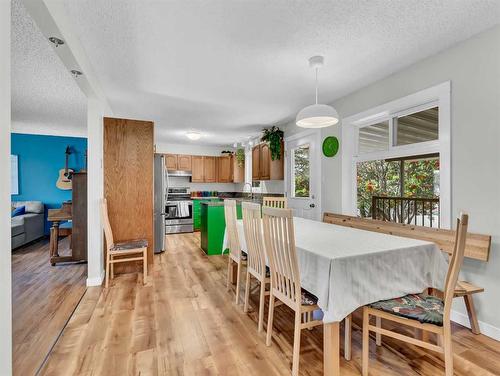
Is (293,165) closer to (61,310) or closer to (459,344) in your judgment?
(459,344)

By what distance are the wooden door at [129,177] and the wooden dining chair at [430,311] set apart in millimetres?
2855

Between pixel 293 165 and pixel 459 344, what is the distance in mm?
3326

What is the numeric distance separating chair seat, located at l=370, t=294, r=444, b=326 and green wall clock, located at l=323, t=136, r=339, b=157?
2.26 metres

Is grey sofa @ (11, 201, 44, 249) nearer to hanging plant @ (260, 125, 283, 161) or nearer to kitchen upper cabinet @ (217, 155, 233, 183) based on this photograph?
kitchen upper cabinet @ (217, 155, 233, 183)

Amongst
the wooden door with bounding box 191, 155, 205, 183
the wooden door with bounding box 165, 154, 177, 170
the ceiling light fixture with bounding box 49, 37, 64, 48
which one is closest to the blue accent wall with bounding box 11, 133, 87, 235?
the wooden door with bounding box 165, 154, 177, 170

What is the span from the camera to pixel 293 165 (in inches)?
187

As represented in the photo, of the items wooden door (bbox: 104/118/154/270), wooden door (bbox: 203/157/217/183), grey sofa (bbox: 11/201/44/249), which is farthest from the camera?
wooden door (bbox: 203/157/217/183)

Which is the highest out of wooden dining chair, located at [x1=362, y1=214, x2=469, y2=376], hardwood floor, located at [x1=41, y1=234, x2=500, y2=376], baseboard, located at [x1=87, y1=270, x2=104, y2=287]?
wooden dining chair, located at [x1=362, y1=214, x2=469, y2=376]

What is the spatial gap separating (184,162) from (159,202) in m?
2.74

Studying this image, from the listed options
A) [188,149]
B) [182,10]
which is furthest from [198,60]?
[188,149]

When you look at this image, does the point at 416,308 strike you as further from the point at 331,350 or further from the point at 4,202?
the point at 4,202

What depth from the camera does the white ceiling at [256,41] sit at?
5.82 feet

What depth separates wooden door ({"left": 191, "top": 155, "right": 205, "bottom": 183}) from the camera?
23.2 feet

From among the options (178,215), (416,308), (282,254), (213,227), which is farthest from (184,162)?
(416,308)
